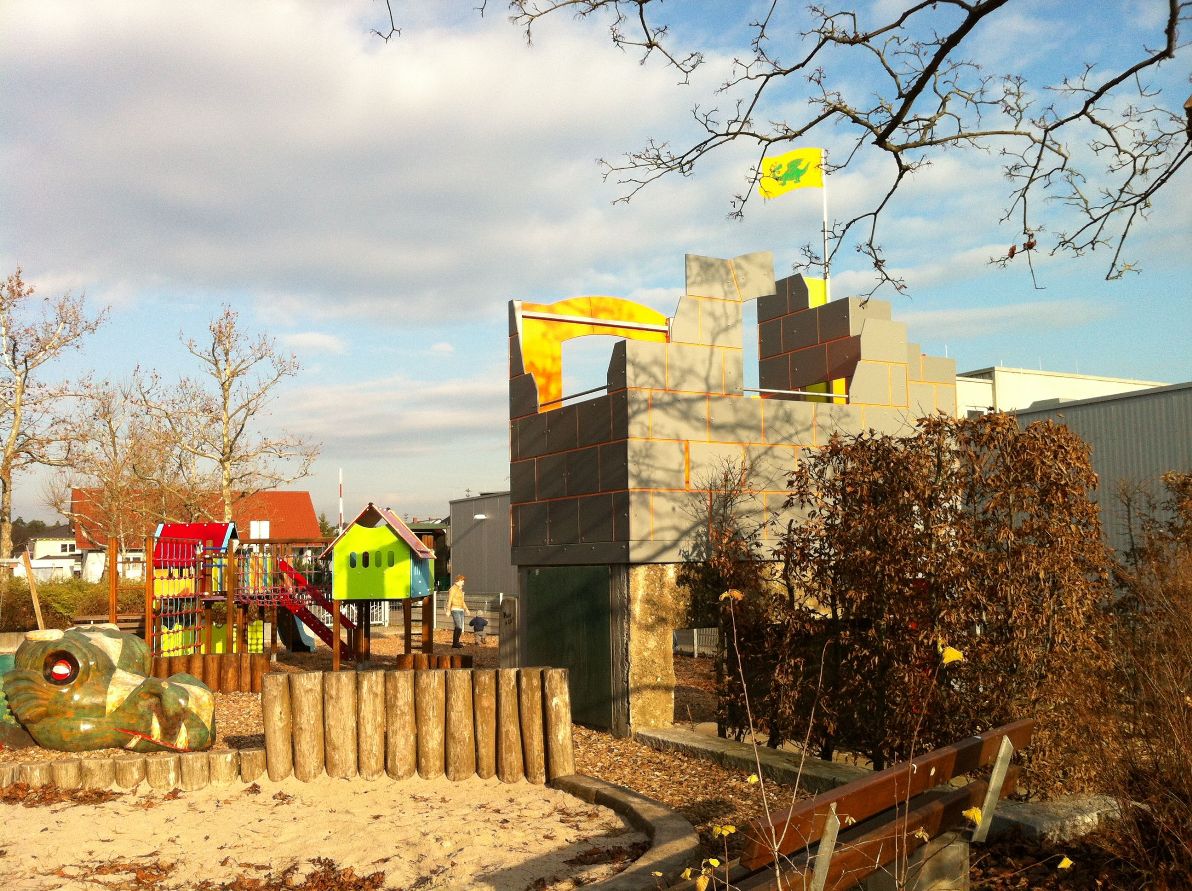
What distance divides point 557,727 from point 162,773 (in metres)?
3.24

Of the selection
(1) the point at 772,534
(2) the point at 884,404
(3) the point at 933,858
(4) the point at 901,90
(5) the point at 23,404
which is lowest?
(3) the point at 933,858

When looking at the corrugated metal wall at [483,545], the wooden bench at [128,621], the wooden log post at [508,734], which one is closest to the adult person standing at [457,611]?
the wooden bench at [128,621]

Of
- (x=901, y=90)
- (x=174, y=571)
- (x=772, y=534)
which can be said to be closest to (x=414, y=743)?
(x=772, y=534)

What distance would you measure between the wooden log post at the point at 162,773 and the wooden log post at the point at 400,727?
170 cm

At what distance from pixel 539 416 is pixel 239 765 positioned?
18.9ft

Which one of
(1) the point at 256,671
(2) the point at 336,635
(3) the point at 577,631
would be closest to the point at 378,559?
(2) the point at 336,635

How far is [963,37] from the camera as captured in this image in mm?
5926

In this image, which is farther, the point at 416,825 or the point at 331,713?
the point at 331,713

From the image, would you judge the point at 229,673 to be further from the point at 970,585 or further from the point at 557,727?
the point at 970,585

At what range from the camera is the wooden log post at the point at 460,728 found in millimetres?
8375

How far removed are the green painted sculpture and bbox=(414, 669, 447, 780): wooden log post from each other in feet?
9.40

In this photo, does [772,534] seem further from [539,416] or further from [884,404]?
[539,416]

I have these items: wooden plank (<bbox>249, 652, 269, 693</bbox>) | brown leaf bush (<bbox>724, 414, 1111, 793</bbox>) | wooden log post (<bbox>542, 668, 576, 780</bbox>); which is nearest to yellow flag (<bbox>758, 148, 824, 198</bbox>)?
brown leaf bush (<bbox>724, 414, 1111, 793</bbox>)

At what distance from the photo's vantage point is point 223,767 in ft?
27.1
